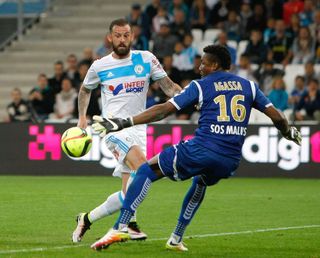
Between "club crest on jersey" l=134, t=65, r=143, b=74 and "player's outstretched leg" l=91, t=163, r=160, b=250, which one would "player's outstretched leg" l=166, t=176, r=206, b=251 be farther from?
"club crest on jersey" l=134, t=65, r=143, b=74

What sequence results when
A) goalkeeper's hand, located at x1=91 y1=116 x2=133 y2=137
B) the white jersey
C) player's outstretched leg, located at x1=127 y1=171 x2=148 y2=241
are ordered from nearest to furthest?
goalkeeper's hand, located at x1=91 y1=116 x2=133 y2=137 < player's outstretched leg, located at x1=127 y1=171 x2=148 y2=241 < the white jersey

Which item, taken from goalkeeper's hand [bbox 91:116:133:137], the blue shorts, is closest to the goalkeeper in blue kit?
the blue shorts

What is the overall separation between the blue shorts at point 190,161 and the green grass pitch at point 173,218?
784 millimetres

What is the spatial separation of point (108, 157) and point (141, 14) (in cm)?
567

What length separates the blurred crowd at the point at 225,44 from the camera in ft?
72.5

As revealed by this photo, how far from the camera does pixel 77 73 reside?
2397 cm

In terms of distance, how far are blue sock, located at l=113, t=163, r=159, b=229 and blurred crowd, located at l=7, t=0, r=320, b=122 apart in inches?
458

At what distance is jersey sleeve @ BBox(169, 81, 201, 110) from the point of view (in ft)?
30.9

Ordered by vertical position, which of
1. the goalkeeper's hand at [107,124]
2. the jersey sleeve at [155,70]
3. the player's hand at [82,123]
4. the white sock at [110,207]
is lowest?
the white sock at [110,207]

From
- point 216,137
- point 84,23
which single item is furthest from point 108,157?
point 216,137

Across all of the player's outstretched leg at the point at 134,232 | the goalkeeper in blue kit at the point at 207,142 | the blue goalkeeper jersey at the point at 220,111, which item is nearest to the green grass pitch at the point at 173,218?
the player's outstretched leg at the point at 134,232

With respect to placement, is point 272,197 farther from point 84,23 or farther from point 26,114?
point 84,23

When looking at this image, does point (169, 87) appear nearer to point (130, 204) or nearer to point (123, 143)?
point (123, 143)

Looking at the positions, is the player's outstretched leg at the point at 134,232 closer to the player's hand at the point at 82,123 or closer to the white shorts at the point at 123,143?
the white shorts at the point at 123,143
